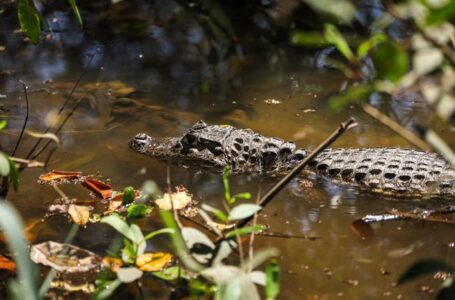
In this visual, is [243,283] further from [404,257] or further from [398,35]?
[398,35]

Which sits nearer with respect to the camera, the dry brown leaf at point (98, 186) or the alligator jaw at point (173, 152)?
the dry brown leaf at point (98, 186)

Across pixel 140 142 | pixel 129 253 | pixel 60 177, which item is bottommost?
pixel 140 142

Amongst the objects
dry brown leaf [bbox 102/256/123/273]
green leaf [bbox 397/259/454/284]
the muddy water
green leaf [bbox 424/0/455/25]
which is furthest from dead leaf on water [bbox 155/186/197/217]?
green leaf [bbox 424/0/455/25]

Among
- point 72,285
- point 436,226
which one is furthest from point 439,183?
point 72,285

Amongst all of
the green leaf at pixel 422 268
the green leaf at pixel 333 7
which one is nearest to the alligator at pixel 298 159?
the green leaf at pixel 422 268

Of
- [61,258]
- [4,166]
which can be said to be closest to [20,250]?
[4,166]

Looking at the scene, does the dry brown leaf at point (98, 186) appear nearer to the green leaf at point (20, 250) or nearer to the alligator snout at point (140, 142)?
the alligator snout at point (140, 142)

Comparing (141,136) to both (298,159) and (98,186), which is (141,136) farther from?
(298,159)
